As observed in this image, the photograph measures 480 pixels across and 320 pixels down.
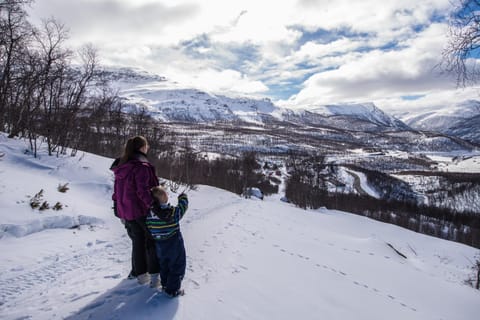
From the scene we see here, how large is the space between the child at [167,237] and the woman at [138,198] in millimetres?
156

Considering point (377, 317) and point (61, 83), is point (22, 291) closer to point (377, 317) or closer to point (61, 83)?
point (377, 317)

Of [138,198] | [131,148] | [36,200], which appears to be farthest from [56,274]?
[36,200]

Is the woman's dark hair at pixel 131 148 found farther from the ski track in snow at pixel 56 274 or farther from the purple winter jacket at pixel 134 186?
the ski track in snow at pixel 56 274

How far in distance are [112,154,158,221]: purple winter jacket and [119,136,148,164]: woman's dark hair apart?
0.24ft

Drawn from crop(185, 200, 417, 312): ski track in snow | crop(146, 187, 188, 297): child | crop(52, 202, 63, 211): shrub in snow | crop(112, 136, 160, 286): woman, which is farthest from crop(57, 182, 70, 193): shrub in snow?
crop(146, 187, 188, 297): child

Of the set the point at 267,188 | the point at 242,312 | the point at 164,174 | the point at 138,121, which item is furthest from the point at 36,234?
the point at 267,188

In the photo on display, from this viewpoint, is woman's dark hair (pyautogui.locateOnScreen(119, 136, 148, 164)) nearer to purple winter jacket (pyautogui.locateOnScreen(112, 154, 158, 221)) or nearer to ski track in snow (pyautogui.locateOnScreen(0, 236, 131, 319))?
purple winter jacket (pyautogui.locateOnScreen(112, 154, 158, 221))

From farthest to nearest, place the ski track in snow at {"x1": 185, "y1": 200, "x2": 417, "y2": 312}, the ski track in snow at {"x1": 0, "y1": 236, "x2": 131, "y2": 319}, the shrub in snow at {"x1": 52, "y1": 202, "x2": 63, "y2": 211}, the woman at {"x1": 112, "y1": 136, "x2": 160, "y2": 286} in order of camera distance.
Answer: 1. the shrub in snow at {"x1": 52, "y1": 202, "x2": 63, "y2": 211}
2. the ski track in snow at {"x1": 185, "y1": 200, "x2": 417, "y2": 312}
3. the ski track in snow at {"x1": 0, "y1": 236, "x2": 131, "y2": 319}
4. the woman at {"x1": 112, "y1": 136, "x2": 160, "y2": 286}

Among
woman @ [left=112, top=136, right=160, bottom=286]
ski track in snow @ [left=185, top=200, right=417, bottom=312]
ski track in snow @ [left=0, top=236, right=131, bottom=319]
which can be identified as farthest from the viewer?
ski track in snow @ [left=185, top=200, right=417, bottom=312]

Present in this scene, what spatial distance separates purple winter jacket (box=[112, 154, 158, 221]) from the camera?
341 centimetres

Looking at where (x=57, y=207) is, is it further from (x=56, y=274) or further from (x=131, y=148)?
(x=131, y=148)

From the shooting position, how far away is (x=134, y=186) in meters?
3.50

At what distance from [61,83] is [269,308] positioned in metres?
14.3

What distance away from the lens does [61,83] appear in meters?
13.1
